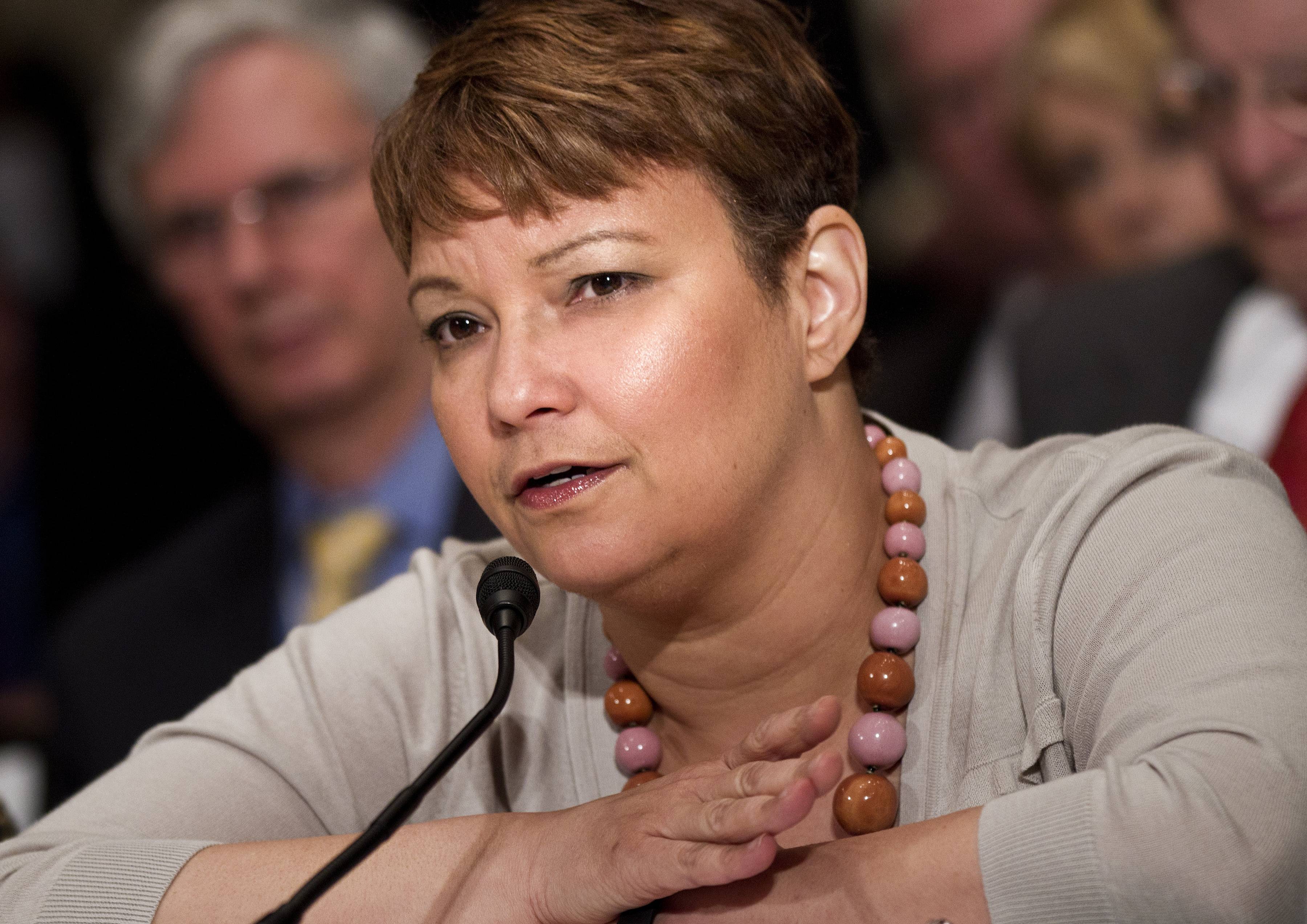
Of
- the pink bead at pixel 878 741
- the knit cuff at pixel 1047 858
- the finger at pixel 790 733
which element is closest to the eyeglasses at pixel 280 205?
the pink bead at pixel 878 741

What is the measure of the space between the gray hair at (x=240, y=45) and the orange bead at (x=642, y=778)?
8.10 ft

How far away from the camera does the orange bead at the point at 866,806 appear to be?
1.50 m

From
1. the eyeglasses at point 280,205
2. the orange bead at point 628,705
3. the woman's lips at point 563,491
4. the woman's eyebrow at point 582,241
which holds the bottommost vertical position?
the orange bead at point 628,705

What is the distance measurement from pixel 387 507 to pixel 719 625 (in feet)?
6.78

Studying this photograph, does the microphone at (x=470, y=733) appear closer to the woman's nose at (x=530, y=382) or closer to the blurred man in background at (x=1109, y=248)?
the woman's nose at (x=530, y=382)

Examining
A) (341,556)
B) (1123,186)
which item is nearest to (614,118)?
(341,556)

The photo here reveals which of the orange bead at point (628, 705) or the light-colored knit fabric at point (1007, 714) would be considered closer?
the light-colored knit fabric at point (1007, 714)

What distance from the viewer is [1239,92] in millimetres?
2760

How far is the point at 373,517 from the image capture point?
11.3 feet

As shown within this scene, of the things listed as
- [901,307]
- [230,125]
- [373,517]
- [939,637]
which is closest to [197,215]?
[230,125]

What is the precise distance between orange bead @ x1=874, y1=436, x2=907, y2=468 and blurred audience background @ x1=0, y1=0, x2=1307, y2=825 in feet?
4.03

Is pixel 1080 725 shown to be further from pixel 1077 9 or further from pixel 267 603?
pixel 1077 9

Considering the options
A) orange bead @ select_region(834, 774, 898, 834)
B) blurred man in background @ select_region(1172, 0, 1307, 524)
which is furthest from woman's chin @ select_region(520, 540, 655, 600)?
blurred man in background @ select_region(1172, 0, 1307, 524)

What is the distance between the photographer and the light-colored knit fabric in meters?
1.19
